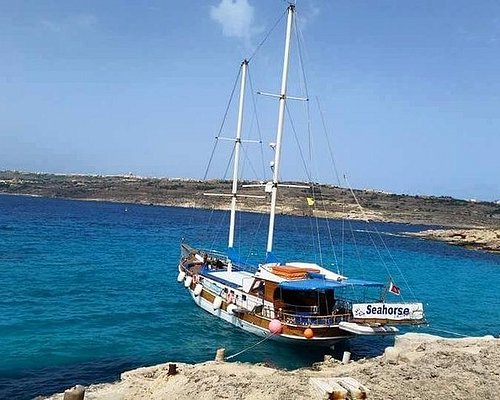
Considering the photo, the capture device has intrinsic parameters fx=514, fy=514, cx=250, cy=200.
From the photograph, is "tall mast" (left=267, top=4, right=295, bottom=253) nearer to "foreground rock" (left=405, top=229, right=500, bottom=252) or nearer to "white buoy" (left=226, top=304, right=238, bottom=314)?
"white buoy" (left=226, top=304, right=238, bottom=314)

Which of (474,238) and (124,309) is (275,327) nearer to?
(124,309)

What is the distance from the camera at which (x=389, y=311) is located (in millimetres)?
26188

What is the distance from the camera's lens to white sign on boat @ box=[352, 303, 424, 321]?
26172mm

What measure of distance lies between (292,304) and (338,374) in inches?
394

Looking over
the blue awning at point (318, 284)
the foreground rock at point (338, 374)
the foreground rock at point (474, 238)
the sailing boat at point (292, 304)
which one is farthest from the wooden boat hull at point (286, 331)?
the foreground rock at point (474, 238)

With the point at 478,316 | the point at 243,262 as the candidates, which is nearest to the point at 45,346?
the point at 243,262

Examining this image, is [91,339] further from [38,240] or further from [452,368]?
[38,240]

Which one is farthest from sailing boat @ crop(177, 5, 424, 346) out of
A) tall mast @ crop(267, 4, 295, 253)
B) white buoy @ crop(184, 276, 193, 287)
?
white buoy @ crop(184, 276, 193, 287)

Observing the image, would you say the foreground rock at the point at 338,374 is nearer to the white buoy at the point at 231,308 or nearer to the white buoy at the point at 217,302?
the white buoy at the point at 231,308

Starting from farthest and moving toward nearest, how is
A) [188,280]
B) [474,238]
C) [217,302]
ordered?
[474,238]
[188,280]
[217,302]

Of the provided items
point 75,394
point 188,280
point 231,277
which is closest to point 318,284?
point 231,277

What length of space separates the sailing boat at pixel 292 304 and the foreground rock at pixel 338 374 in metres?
5.34

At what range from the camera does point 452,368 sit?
666 inches

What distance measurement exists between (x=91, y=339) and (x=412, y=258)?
208 ft
